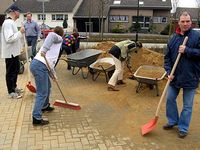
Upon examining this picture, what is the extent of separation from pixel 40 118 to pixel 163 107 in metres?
2.60

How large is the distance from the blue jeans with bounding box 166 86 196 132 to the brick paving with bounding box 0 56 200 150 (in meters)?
0.20

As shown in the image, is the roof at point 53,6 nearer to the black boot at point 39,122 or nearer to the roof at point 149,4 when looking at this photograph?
the roof at point 149,4

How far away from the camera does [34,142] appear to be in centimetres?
480

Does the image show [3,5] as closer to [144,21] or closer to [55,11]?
[55,11]

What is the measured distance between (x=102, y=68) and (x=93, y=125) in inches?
126

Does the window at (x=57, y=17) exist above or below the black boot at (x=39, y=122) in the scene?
above

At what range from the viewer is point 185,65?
492 centimetres

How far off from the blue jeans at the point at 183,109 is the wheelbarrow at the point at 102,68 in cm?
344

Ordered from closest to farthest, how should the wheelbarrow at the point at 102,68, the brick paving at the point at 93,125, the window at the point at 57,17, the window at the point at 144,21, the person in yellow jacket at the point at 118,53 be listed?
the brick paving at the point at 93,125
the person in yellow jacket at the point at 118,53
the wheelbarrow at the point at 102,68
the window at the point at 144,21
the window at the point at 57,17

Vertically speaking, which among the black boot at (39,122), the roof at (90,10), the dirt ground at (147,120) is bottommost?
the dirt ground at (147,120)

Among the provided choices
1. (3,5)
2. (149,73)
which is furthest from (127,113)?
(3,5)

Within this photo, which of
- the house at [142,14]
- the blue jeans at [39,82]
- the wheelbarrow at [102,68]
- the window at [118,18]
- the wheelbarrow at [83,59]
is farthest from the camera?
the window at [118,18]

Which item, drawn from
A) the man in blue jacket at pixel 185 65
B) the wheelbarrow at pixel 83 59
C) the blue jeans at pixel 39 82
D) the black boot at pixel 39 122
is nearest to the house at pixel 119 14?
the wheelbarrow at pixel 83 59

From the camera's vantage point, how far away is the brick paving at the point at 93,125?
4.78 metres
